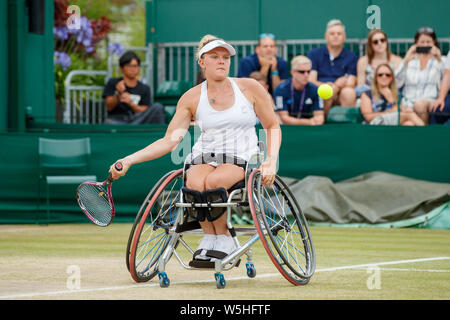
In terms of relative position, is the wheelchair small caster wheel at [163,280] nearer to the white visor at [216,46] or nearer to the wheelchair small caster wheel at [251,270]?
the wheelchair small caster wheel at [251,270]

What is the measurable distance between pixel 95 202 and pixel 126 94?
7.08m

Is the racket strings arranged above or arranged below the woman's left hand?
below

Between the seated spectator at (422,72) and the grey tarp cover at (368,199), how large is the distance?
1.40 m

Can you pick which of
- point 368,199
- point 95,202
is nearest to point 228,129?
point 95,202

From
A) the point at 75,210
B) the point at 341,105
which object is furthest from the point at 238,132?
the point at 341,105

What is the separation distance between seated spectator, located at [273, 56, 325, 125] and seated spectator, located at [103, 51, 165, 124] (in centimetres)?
203

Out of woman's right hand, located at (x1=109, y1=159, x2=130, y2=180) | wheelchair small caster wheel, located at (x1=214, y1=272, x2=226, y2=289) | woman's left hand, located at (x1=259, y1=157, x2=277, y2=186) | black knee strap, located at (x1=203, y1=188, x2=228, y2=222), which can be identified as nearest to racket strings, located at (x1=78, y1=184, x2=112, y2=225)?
woman's right hand, located at (x1=109, y1=159, x2=130, y2=180)

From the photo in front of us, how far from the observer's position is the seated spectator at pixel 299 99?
11758mm

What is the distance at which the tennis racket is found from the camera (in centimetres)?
576

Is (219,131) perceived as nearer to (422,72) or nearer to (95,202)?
(95,202)

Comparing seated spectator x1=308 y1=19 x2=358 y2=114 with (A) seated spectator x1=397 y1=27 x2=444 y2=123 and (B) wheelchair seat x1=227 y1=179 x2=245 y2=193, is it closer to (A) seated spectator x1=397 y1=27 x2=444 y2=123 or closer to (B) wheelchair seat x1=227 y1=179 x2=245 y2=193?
(A) seated spectator x1=397 y1=27 x2=444 y2=123

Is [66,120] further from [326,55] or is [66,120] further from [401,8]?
[401,8]

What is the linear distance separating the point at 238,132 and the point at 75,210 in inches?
229

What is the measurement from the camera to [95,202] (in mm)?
5891
